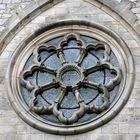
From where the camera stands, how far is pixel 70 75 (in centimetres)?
1558

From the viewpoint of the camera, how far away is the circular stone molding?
49.1ft

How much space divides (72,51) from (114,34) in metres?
0.86

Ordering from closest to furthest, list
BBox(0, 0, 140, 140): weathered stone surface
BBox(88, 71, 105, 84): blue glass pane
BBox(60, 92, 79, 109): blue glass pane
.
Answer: BBox(0, 0, 140, 140): weathered stone surface, BBox(60, 92, 79, 109): blue glass pane, BBox(88, 71, 105, 84): blue glass pane

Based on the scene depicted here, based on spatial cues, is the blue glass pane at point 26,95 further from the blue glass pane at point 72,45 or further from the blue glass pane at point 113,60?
the blue glass pane at point 113,60

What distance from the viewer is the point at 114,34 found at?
15.7 meters

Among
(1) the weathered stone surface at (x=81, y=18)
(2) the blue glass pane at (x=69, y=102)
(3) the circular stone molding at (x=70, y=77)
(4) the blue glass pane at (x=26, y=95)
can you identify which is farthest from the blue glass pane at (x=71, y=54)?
(4) the blue glass pane at (x=26, y=95)

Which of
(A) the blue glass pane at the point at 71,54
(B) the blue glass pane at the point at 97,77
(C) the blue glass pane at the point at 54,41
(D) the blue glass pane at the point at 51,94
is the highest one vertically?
(C) the blue glass pane at the point at 54,41

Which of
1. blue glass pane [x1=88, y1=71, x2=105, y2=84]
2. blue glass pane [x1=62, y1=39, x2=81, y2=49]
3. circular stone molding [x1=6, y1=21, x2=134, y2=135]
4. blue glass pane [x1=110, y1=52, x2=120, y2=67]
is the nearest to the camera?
circular stone molding [x1=6, y1=21, x2=134, y2=135]

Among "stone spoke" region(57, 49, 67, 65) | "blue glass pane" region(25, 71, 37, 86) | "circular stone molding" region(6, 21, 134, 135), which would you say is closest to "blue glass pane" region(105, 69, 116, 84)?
"circular stone molding" region(6, 21, 134, 135)

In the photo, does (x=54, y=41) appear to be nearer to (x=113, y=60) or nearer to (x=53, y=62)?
(x=53, y=62)

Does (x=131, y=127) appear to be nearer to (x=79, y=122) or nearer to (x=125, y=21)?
(x=79, y=122)

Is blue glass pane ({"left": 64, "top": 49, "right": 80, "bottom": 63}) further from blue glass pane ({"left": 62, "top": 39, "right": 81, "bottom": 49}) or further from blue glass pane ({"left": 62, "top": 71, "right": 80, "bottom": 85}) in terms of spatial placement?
blue glass pane ({"left": 62, "top": 71, "right": 80, "bottom": 85})

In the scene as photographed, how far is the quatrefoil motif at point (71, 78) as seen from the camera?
15.0m

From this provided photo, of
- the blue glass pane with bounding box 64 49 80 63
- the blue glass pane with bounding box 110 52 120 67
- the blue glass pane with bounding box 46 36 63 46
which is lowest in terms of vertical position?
the blue glass pane with bounding box 110 52 120 67
